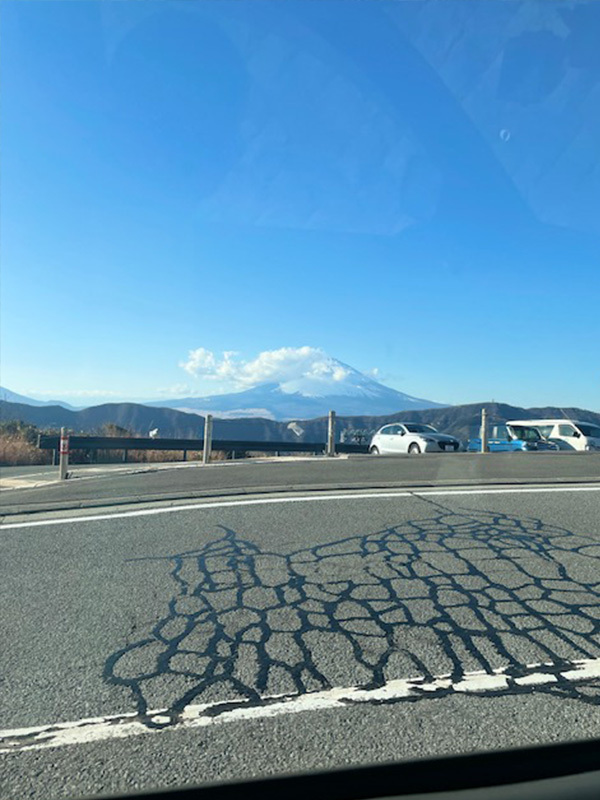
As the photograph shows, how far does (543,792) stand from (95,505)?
6762 mm

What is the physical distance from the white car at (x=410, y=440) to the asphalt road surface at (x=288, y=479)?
7.45 metres

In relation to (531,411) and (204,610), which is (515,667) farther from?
(531,411)

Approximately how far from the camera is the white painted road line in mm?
6957

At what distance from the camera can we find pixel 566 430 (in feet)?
77.2

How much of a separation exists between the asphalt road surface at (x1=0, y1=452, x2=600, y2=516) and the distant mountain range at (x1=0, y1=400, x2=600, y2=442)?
1841cm

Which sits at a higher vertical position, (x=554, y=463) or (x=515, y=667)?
(x=554, y=463)

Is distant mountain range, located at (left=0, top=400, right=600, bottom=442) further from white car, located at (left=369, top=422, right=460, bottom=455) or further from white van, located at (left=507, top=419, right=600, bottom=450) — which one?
white van, located at (left=507, top=419, right=600, bottom=450)

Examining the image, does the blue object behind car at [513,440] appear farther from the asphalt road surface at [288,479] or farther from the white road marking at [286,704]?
the white road marking at [286,704]

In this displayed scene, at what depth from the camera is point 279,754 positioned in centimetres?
245

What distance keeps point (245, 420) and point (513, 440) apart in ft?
72.7

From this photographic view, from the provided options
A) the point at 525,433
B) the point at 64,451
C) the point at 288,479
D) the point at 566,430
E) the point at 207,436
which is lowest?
the point at 288,479

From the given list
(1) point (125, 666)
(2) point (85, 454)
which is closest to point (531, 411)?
(2) point (85, 454)

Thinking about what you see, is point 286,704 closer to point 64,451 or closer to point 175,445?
point 64,451

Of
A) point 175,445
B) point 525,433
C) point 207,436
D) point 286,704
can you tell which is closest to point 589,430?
point 525,433
